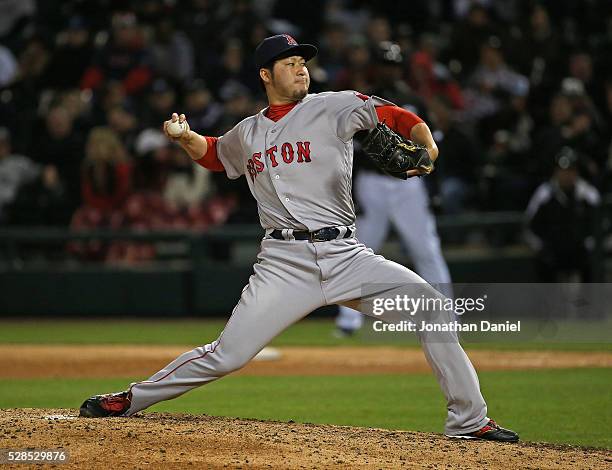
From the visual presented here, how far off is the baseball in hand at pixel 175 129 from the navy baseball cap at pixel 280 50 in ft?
1.61

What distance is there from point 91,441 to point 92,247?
28.4 feet

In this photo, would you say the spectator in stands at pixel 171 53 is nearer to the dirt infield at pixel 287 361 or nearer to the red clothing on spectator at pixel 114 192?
the red clothing on spectator at pixel 114 192

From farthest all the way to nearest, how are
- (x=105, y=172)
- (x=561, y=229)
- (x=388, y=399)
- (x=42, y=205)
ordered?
(x=42, y=205)
(x=105, y=172)
(x=561, y=229)
(x=388, y=399)

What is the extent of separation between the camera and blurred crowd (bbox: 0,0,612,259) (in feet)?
43.1

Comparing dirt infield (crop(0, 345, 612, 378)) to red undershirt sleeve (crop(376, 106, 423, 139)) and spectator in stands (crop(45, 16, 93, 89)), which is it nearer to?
red undershirt sleeve (crop(376, 106, 423, 139))

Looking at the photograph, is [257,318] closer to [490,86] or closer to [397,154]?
[397,154]

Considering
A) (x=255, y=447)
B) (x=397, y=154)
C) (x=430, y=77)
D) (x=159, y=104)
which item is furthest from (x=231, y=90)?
(x=255, y=447)

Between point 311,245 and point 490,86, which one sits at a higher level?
point 490,86

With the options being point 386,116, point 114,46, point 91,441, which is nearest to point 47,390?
point 91,441

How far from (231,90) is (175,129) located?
896cm

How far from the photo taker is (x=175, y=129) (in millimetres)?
5469

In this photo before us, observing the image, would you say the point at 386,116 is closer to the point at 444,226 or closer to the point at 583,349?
the point at 583,349

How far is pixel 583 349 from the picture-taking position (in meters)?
10.1

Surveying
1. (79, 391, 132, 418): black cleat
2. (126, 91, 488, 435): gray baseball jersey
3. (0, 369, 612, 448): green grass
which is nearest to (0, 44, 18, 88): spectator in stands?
(0, 369, 612, 448): green grass
